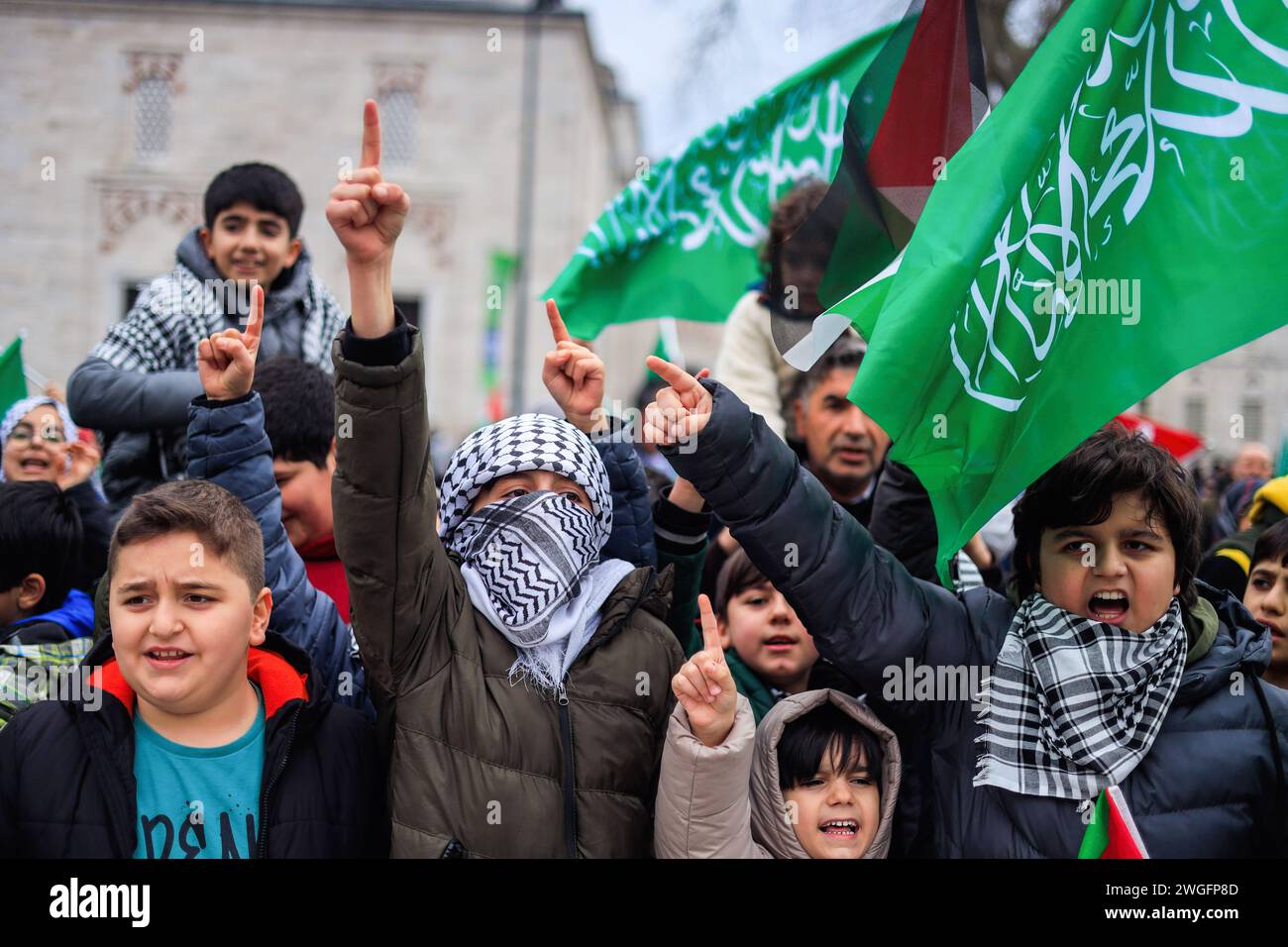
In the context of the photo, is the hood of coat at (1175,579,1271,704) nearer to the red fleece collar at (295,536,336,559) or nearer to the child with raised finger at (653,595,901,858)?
the child with raised finger at (653,595,901,858)

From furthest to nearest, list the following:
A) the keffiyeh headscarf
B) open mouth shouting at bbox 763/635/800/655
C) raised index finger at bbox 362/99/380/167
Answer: open mouth shouting at bbox 763/635/800/655 < the keffiyeh headscarf < raised index finger at bbox 362/99/380/167

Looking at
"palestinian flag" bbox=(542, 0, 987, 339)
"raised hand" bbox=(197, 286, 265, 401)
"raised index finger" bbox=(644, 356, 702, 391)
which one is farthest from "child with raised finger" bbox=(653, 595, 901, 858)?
"palestinian flag" bbox=(542, 0, 987, 339)

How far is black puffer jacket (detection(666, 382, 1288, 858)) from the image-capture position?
246 cm

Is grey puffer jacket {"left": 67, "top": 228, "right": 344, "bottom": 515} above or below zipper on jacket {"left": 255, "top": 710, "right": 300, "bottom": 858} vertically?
above

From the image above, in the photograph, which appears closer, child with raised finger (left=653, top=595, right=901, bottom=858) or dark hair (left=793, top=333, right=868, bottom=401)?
child with raised finger (left=653, top=595, right=901, bottom=858)

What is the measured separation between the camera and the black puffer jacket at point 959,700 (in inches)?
Answer: 97.0

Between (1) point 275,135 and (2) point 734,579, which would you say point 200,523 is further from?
(1) point 275,135

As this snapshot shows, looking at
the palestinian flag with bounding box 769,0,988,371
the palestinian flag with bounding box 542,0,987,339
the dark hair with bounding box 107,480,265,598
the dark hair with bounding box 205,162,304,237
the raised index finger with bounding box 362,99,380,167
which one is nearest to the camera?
the raised index finger with bounding box 362,99,380,167

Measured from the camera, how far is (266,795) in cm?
241

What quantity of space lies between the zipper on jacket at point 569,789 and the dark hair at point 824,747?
510mm

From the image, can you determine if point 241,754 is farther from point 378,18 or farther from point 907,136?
point 378,18

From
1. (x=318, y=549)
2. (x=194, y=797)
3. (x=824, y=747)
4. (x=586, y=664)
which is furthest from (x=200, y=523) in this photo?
(x=824, y=747)

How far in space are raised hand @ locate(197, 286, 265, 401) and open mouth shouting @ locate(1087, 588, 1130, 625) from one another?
6.05 feet

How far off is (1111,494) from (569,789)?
1.28 m
